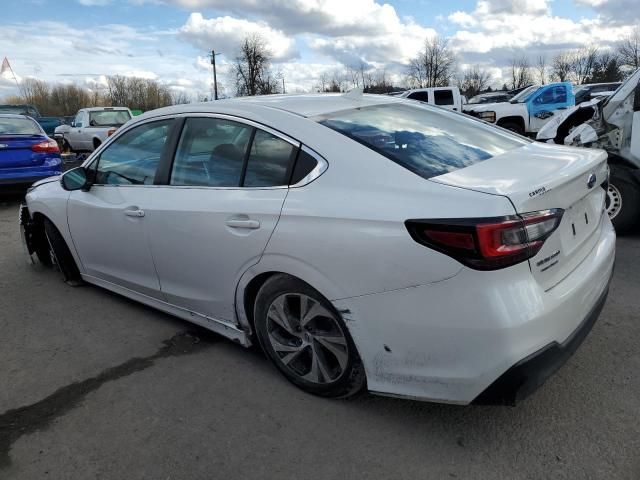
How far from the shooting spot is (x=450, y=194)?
2.03 m

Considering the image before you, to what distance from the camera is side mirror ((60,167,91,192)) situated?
3.81 m

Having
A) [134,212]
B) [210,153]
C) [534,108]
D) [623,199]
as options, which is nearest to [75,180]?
[134,212]

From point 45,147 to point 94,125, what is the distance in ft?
22.9

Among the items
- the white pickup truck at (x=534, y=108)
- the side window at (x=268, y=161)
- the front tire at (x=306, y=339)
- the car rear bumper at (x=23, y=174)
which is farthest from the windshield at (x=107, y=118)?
the front tire at (x=306, y=339)

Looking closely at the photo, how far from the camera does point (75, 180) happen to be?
385cm

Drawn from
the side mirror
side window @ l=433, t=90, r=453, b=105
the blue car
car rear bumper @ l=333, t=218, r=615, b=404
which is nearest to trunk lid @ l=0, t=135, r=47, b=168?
the blue car

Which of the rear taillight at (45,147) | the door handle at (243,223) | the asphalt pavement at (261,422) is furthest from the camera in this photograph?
the rear taillight at (45,147)

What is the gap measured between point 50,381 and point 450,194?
2540 millimetres

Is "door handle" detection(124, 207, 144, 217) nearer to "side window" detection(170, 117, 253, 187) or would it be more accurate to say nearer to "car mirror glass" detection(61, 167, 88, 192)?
"side window" detection(170, 117, 253, 187)

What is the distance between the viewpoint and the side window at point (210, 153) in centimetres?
284

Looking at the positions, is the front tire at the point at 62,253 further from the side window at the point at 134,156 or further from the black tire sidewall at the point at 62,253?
the side window at the point at 134,156

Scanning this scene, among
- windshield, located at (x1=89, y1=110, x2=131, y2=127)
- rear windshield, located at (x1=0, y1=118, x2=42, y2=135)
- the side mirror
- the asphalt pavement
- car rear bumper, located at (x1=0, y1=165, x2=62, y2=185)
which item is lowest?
the asphalt pavement

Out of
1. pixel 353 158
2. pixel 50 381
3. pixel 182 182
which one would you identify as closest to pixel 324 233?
pixel 353 158

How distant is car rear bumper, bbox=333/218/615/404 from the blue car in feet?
26.6
